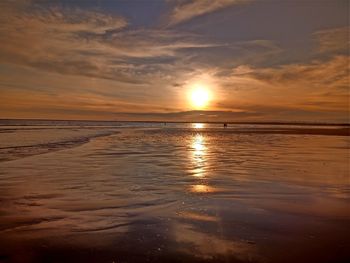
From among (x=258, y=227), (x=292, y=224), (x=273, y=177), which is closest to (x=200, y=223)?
(x=258, y=227)

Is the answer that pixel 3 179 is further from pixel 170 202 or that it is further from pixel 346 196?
pixel 346 196

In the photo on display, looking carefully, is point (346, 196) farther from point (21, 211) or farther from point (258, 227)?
point (21, 211)

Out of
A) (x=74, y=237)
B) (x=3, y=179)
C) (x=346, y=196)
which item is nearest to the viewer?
(x=74, y=237)

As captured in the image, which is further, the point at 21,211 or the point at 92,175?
the point at 92,175

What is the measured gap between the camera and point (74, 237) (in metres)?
6.34

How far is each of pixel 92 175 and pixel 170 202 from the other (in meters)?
5.28

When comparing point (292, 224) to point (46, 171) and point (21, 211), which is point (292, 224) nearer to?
point (21, 211)

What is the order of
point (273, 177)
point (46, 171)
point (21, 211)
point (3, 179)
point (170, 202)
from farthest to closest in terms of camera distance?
point (46, 171) < point (273, 177) < point (3, 179) < point (170, 202) < point (21, 211)

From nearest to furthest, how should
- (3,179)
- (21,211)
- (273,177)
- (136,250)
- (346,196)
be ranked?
1. (136,250)
2. (21,211)
3. (346,196)
4. (3,179)
5. (273,177)

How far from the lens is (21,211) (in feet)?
26.5

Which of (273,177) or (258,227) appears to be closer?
(258,227)

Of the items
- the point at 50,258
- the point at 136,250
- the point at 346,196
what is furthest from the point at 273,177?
the point at 50,258

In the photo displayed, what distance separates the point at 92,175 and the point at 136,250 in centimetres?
810

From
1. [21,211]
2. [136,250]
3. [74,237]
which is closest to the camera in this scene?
[136,250]
